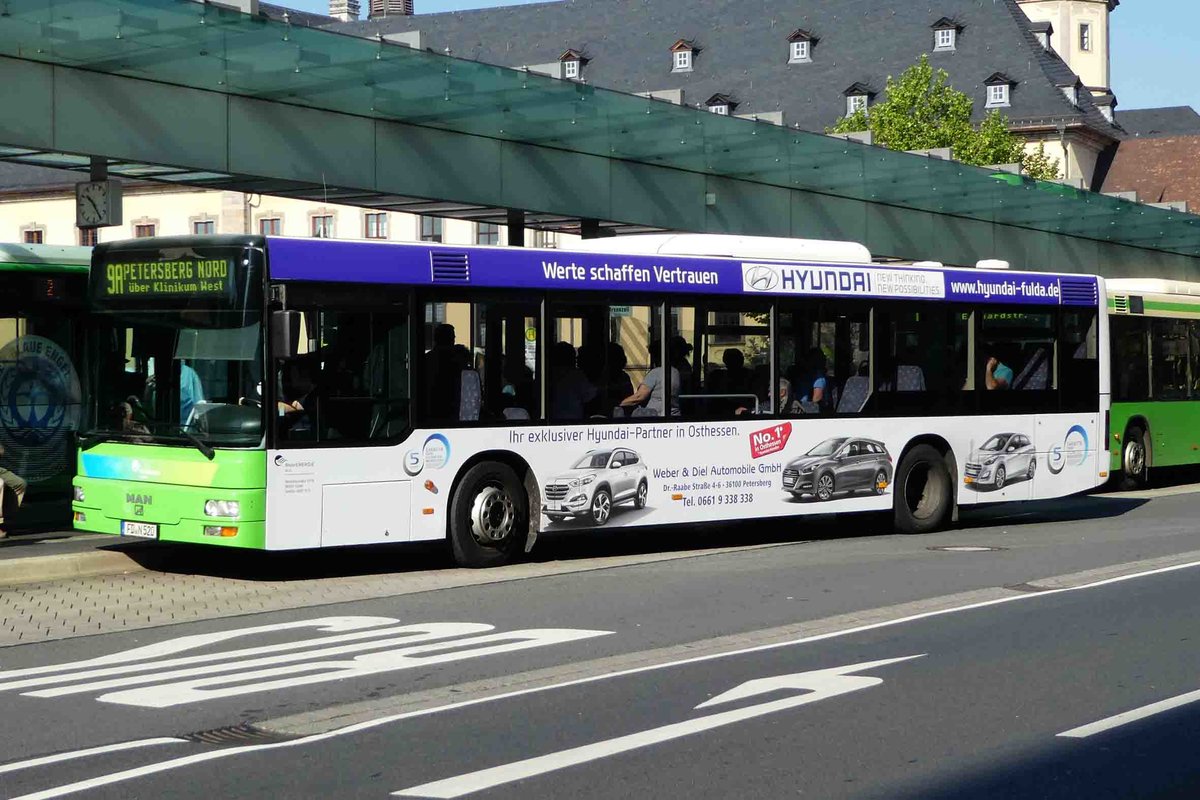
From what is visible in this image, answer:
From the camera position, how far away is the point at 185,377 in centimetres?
1293

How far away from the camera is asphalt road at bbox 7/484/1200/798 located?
6547 millimetres

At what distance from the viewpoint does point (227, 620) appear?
11.3 meters

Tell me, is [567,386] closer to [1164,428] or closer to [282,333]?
[282,333]

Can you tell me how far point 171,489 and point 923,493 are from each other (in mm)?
8221

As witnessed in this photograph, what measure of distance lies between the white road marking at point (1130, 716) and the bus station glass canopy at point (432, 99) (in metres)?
13.0

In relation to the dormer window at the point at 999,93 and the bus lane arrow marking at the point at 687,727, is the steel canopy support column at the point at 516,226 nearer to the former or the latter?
the bus lane arrow marking at the point at 687,727

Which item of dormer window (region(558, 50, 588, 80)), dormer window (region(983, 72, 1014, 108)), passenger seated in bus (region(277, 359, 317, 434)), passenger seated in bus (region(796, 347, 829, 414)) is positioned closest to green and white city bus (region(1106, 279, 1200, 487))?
passenger seated in bus (region(796, 347, 829, 414))

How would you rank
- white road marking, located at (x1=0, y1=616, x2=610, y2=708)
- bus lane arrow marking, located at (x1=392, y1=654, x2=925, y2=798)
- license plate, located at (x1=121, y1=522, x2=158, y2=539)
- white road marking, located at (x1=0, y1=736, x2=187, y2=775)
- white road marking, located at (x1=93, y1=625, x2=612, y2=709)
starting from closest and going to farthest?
bus lane arrow marking, located at (x1=392, y1=654, x2=925, y2=798), white road marking, located at (x1=0, y1=736, x2=187, y2=775), white road marking, located at (x1=93, y1=625, x2=612, y2=709), white road marking, located at (x1=0, y1=616, x2=610, y2=708), license plate, located at (x1=121, y1=522, x2=158, y2=539)

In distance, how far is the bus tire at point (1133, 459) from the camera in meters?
25.8

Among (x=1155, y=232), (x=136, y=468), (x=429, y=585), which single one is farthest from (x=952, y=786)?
(x=1155, y=232)

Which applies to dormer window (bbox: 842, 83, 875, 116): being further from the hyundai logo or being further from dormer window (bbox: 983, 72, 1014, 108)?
the hyundai logo

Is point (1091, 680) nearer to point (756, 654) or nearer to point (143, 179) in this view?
point (756, 654)

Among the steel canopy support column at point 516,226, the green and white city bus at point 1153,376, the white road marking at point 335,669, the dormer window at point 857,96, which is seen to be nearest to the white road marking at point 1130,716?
the white road marking at point 335,669

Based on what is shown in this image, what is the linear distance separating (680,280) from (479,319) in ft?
7.28
